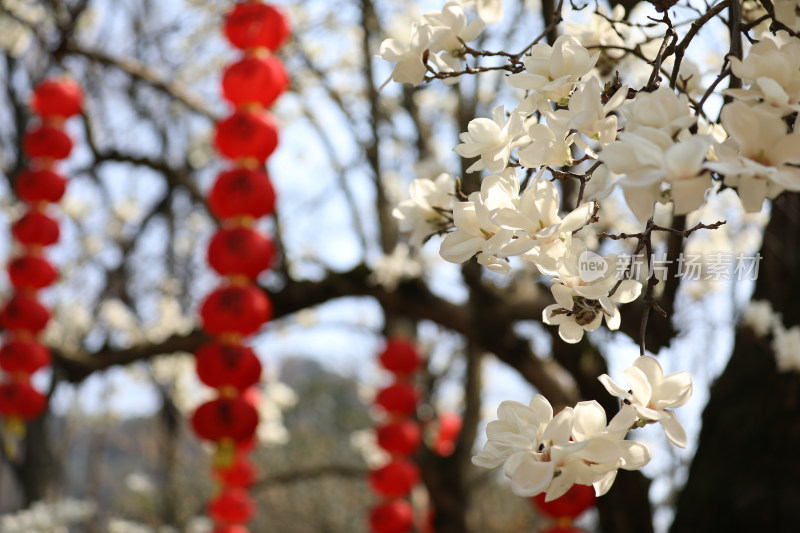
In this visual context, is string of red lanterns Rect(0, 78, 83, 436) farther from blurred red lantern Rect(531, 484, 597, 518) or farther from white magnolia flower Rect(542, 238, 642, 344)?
white magnolia flower Rect(542, 238, 642, 344)

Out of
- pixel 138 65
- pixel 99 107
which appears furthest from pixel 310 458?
pixel 138 65

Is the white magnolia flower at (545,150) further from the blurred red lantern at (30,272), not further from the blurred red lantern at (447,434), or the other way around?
the blurred red lantern at (447,434)

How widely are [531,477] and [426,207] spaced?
423 millimetres

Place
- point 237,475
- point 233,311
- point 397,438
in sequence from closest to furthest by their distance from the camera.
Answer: point 233,311
point 397,438
point 237,475

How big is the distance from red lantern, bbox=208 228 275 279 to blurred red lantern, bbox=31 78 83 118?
1328 millimetres

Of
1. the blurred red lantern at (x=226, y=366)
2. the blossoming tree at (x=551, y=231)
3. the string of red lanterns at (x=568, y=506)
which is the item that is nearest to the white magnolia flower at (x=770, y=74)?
the blossoming tree at (x=551, y=231)

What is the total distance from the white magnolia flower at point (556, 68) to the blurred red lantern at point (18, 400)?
Result: 132 inches

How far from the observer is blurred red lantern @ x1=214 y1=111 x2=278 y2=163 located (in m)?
3.10

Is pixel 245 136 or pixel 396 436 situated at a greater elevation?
pixel 245 136

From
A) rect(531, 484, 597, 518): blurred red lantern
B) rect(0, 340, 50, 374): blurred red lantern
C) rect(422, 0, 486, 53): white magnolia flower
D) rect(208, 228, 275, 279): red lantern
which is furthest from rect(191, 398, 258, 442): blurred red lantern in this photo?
rect(422, 0, 486, 53): white magnolia flower

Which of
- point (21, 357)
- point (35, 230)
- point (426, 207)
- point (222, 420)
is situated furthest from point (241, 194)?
point (426, 207)

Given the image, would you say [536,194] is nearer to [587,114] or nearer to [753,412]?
[587,114]

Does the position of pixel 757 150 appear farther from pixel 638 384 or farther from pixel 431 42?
pixel 431 42

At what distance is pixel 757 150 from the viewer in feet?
2.16
